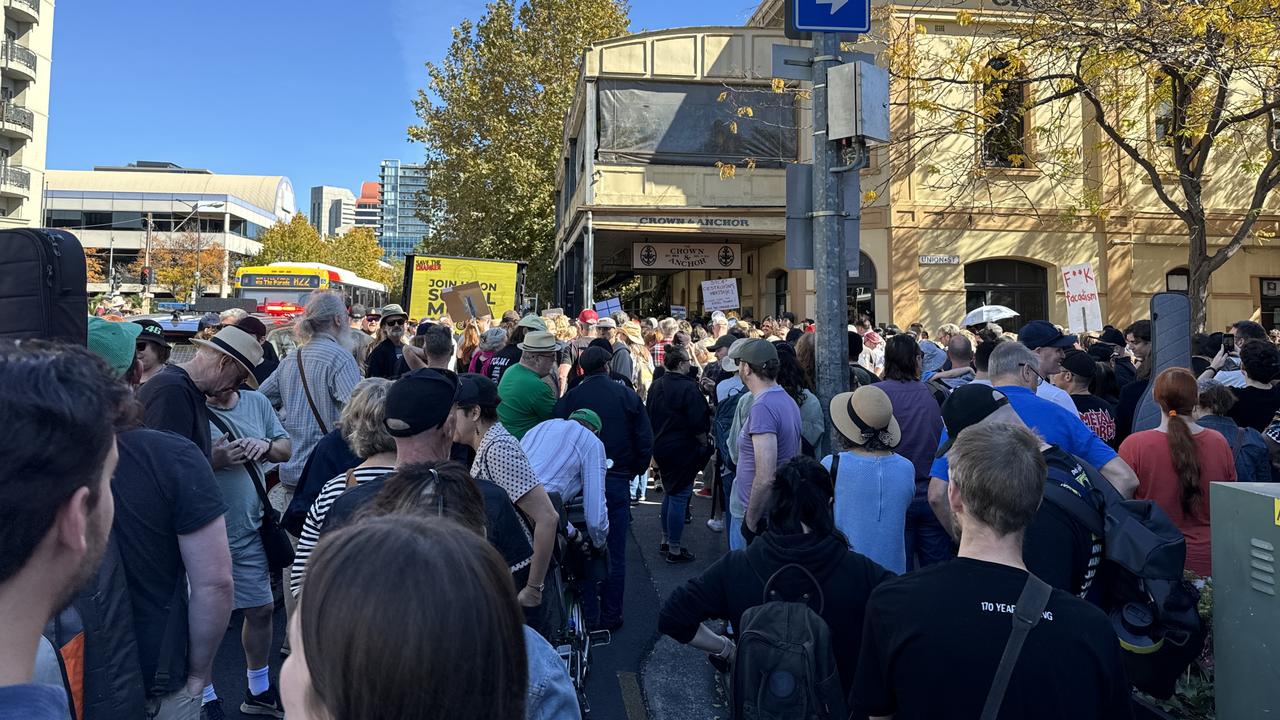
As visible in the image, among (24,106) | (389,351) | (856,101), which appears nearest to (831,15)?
(856,101)

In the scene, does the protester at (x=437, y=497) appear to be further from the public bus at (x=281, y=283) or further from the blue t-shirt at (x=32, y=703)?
the public bus at (x=281, y=283)

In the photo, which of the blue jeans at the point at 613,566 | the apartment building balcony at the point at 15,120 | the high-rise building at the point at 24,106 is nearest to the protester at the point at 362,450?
the blue jeans at the point at 613,566

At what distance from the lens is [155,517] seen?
107 inches

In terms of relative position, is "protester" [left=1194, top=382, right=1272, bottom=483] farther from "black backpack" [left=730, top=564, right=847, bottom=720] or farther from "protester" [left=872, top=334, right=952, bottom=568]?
"black backpack" [left=730, top=564, right=847, bottom=720]

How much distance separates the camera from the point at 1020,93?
1814 centimetres

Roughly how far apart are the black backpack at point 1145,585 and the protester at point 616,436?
134 inches

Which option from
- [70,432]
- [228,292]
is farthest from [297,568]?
[228,292]

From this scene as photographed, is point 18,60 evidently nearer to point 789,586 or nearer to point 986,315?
point 986,315

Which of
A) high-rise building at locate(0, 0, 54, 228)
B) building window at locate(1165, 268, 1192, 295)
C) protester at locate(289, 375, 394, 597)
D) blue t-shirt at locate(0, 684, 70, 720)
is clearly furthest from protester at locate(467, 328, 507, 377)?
high-rise building at locate(0, 0, 54, 228)

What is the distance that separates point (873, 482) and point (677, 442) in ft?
11.8

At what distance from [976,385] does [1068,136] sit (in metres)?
17.5

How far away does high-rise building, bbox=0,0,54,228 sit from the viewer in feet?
134

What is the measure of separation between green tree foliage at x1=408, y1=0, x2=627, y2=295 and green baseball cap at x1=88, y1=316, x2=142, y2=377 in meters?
27.9

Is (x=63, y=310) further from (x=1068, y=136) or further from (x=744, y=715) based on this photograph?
(x=1068, y=136)
